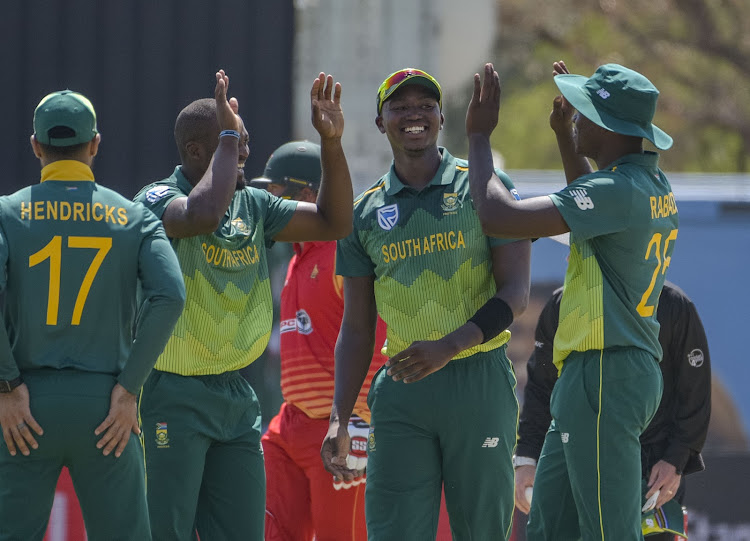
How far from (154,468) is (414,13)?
5.65 metres

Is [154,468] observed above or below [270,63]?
below

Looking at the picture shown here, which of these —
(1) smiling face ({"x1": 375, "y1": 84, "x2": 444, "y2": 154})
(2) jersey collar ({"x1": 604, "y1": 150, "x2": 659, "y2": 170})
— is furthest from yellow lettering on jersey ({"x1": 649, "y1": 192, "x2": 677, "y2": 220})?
(1) smiling face ({"x1": 375, "y1": 84, "x2": 444, "y2": 154})

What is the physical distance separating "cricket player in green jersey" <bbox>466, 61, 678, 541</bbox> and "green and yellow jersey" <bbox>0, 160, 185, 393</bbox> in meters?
1.18

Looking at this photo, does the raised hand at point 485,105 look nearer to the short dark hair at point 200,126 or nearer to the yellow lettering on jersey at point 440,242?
the yellow lettering on jersey at point 440,242

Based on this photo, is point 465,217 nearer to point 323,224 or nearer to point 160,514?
point 323,224

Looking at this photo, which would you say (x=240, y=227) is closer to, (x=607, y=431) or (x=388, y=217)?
(x=388, y=217)

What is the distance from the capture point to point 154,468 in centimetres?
472

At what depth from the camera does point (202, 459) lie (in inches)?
186

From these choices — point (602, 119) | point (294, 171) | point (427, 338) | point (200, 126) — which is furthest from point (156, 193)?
point (602, 119)

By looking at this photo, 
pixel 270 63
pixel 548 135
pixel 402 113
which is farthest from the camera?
pixel 548 135

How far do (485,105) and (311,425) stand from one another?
1911 millimetres

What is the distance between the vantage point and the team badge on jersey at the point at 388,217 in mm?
4793

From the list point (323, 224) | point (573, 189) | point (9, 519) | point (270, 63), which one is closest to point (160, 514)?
point (9, 519)

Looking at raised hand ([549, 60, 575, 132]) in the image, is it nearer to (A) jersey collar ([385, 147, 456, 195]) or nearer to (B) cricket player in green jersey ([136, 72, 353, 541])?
(A) jersey collar ([385, 147, 456, 195])
